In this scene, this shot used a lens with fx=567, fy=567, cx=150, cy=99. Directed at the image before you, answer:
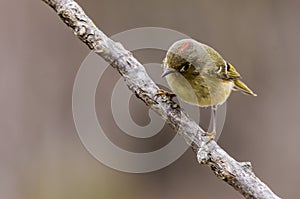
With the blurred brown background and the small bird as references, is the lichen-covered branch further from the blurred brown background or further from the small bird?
the blurred brown background

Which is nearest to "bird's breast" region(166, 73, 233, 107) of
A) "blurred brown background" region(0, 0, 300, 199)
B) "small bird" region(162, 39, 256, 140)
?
"small bird" region(162, 39, 256, 140)

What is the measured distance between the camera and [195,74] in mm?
884

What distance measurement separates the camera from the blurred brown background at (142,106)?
1.91 meters

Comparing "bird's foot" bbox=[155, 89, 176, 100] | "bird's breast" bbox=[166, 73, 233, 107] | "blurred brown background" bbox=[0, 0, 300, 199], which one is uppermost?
"blurred brown background" bbox=[0, 0, 300, 199]

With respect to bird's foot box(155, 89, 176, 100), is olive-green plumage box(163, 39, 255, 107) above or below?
above

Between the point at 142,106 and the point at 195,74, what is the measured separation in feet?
3.46

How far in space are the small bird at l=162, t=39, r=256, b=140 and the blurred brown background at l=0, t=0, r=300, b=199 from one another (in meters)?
1.00

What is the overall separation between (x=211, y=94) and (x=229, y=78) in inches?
3.4

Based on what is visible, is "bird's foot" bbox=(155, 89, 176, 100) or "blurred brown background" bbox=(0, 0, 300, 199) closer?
"bird's foot" bbox=(155, 89, 176, 100)

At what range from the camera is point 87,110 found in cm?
185

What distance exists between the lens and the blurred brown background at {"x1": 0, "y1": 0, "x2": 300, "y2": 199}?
1913 mm

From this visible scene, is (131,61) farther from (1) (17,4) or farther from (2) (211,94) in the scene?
(1) (17,4)

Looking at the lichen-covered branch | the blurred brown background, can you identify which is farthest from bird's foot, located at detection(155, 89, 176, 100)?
the blurred brown background

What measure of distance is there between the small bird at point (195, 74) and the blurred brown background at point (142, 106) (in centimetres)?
100
